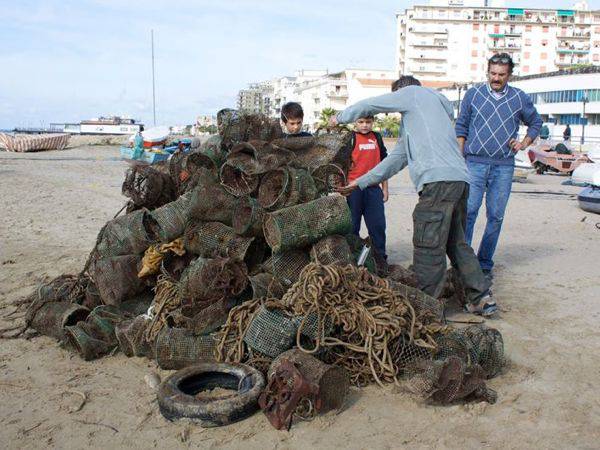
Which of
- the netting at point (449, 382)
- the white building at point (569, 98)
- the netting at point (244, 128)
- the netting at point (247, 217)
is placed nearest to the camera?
the netting at point (449, 382)

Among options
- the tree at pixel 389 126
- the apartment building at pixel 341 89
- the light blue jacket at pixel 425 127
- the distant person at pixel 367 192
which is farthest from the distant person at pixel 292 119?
the apartment building at pixel 341 89

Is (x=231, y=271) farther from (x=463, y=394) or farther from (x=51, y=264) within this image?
(x=51, y=264)

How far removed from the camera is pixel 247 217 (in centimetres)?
495

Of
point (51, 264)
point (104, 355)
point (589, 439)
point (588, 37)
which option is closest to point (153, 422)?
point (104, 355)

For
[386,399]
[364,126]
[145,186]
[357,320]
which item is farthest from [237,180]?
[386,399]

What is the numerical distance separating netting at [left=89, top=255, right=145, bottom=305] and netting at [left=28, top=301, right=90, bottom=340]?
244 millimetres

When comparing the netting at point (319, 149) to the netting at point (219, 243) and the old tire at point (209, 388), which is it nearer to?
the netting at point (219, 243)

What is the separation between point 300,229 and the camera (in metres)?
4.72

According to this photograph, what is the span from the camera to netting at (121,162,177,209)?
→ 5791 millimetres

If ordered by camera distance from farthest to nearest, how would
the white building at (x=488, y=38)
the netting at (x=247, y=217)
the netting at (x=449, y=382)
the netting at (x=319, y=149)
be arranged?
the white building at (x=488, y=38)
the netting at (x=319, y=149)
the netting at (x=247, y=217)
the netting at (x=449, y=382)

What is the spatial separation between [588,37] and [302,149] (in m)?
144

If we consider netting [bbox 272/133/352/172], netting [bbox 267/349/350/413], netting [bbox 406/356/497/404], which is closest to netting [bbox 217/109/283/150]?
netting [bbox 272/133/352/172]

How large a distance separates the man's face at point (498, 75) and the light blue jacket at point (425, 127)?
1296mm

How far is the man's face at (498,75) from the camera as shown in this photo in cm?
616
